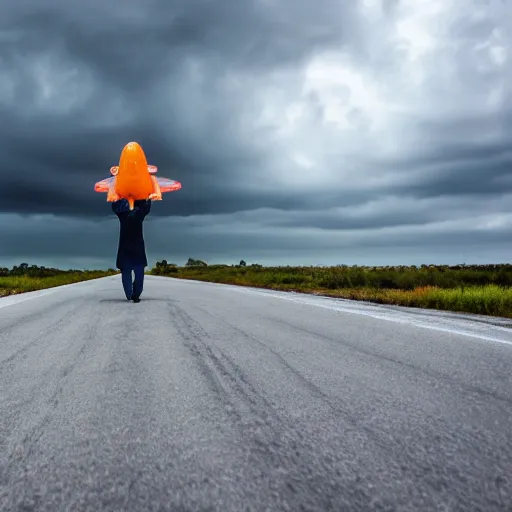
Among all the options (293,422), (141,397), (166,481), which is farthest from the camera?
A: (141,397)

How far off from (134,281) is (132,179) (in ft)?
7.09

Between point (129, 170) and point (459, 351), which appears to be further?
point (129, 170)

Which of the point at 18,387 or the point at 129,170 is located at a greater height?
the point at 129,170

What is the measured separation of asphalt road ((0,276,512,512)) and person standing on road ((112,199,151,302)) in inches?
232

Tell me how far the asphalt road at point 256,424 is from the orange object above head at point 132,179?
587cm

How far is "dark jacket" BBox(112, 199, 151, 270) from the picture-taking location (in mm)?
11961

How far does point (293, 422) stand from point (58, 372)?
231 cm

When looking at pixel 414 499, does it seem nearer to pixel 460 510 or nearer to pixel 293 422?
pixel 460 510

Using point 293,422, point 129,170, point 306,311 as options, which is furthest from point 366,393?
point 129,170

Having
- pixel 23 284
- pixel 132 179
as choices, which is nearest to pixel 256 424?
pixel 132 179

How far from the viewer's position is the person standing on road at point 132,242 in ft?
39.2

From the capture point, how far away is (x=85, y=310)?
10.0m

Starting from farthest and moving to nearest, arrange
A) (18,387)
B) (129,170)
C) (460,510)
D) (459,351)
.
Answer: (129,170) → (459,351) → (18,387) → (460,510)

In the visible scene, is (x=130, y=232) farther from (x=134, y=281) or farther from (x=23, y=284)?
(x=23, y=284)
